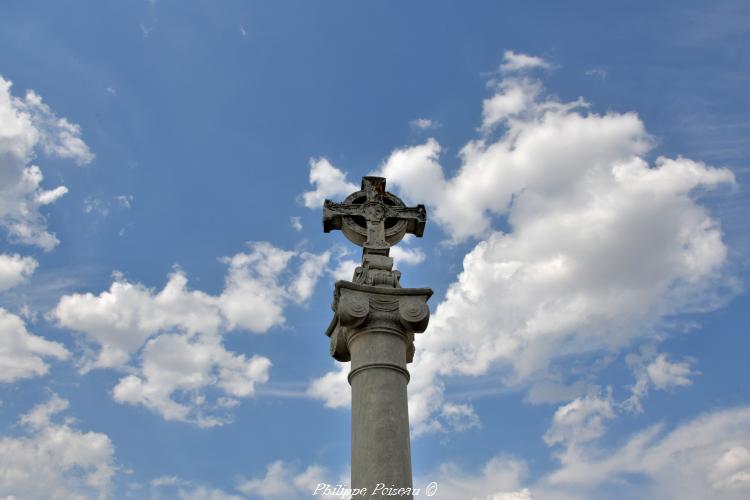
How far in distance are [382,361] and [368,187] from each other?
15.8 feet

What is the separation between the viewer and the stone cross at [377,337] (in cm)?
1068

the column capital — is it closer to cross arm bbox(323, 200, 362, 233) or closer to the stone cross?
the stone cross

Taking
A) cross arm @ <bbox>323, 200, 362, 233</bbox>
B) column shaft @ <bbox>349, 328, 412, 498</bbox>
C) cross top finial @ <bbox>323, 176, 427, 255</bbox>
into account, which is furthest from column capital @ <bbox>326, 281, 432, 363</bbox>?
cross arm @ <bbox>323, 200, 362, 233</bbox>

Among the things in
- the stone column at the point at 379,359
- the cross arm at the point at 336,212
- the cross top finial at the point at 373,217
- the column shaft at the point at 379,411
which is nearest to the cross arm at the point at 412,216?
the cross top finial at the point at 373,217

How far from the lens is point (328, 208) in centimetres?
1459

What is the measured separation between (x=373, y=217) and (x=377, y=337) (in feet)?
11.2

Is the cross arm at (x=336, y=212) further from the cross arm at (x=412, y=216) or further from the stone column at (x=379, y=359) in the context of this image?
the stone column at (x=379, y=359)

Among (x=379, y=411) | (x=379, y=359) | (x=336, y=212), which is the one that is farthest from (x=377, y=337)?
(x=336, y=212)

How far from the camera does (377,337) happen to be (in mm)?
12000

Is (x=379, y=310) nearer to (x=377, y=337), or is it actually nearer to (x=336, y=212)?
(x=377, y=337)

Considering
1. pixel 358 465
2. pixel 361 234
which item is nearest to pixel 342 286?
pixel 361 234

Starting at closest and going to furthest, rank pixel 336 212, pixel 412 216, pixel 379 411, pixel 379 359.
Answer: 1. pixel 379 411
2. pixel 379 359
3. pixel 336 212
4. pixel 412 216

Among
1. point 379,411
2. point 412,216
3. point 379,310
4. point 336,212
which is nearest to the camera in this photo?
point 379,411

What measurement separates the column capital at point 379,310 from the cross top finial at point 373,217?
67.1 inches
